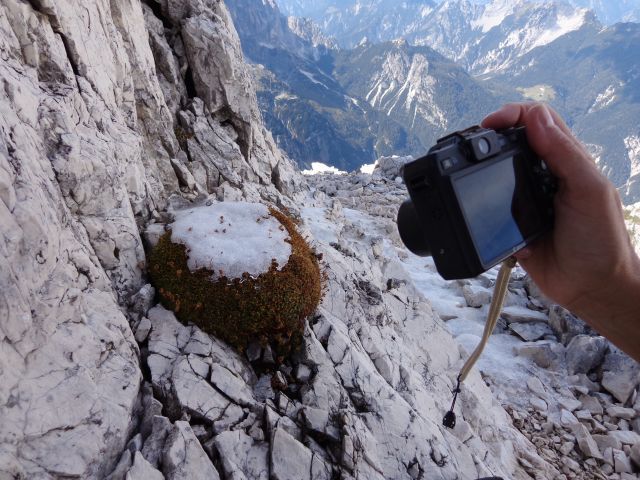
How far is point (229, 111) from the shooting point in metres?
18.4

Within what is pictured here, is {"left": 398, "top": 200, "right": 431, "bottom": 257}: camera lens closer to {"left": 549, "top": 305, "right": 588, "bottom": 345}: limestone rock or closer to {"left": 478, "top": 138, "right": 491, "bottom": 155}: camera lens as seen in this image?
{"left": 478, "top": 138, "right": 491, "bottom": 155}: camera lens

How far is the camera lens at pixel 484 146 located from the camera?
3422 millimetres

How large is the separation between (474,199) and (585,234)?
1419mm

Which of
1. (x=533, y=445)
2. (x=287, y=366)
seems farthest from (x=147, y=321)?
(x=533, y=445)

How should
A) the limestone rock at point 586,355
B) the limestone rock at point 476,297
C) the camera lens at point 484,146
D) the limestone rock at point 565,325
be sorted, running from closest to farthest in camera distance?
the camera lens at point 484,146, the limestone rock at point 586,355, the limestone rock at point 565,325, the limestone rock at point 476,297

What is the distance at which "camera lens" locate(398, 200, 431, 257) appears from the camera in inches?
143

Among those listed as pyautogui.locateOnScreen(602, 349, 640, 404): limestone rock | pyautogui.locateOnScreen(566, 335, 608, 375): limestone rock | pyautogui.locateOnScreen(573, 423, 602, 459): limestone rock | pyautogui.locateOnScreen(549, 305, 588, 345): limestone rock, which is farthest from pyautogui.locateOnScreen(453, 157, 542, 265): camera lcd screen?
pyautogui.locateOnScreen(549, 305, 588, 345): limestone rock

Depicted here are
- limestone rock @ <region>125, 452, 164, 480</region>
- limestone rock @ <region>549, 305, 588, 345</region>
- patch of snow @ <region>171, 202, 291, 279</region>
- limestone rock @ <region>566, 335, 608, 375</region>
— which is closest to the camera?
limestone rock @ <region>125, 452, 164, 480</region>

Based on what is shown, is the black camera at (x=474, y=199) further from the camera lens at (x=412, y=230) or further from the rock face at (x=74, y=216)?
the rock face at (x=74, y=216)

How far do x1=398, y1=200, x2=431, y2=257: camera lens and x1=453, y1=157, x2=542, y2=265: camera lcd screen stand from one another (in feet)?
1.52

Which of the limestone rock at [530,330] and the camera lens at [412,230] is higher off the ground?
the camera lens at [412,230]

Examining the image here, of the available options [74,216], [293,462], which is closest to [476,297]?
[293,462]

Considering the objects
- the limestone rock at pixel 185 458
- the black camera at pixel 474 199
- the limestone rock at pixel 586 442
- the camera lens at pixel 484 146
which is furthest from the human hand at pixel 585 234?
Result: the limestone rock at pixel 586 442

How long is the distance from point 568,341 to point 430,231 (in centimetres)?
1721
